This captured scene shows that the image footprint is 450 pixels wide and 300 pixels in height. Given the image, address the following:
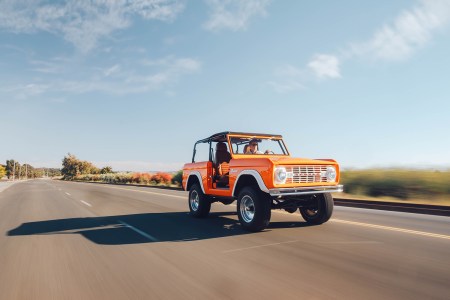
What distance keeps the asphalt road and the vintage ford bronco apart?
0.43 metres

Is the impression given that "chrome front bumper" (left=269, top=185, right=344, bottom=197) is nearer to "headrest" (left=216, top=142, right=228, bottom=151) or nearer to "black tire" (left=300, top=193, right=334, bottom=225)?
"black tire" (left=300, top=193, right=334, bottom=225)

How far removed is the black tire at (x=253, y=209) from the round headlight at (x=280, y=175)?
18.8 inches

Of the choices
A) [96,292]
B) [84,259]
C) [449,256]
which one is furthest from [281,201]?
[96,292]

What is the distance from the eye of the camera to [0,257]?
5266 mm

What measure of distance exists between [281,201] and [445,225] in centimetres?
359

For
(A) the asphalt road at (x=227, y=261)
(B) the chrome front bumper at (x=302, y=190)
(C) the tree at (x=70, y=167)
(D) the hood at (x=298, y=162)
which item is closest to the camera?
(A) the asphalt road at (x=227, y=261)

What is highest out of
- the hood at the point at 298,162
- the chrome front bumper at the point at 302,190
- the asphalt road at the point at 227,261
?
the hood at the point at 298,162

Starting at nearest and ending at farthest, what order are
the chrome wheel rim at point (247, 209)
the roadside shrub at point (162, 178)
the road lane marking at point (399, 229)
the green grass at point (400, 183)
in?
the road lane marking at point (399, 229) → the chrome wheel rim at point (247, 209) → the green grass at point (400, 183) → the roadside shrub at point (162, 178)

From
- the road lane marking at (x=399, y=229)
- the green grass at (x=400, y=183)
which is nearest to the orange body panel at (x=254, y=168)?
the road lane marking at (x=399, y=229)

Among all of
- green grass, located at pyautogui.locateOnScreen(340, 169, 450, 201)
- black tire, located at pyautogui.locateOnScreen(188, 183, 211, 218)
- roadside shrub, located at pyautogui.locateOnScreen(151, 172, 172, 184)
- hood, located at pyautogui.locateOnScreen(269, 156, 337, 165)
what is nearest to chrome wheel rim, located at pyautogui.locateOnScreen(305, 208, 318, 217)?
hood, located at pyautogui.locateOnScreen(269, 156, 337, 165)

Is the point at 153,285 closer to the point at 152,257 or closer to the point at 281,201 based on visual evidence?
the point at 152,257

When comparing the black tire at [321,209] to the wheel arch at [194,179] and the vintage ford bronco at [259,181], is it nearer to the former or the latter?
the vintage ford bronco at [259,181]

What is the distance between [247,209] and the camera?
701cm

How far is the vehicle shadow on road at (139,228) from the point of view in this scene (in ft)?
21.2
